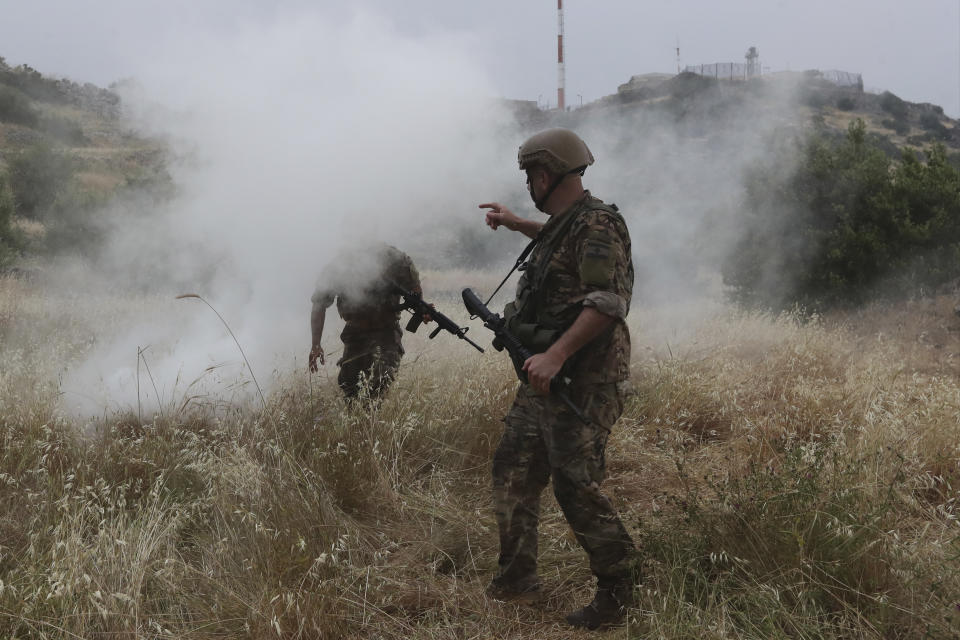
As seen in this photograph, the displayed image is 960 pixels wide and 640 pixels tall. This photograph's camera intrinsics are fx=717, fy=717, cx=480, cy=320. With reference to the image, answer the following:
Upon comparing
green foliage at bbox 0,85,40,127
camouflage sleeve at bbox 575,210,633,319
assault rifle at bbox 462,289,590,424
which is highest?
green foliage at bbox 0,85,40,127

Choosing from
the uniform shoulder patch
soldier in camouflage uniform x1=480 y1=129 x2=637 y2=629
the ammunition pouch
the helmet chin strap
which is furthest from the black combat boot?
the helmet chin strap

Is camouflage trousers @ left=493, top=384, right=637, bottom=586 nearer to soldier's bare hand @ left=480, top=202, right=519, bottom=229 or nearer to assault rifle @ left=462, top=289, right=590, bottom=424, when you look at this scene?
assault rifle @ left=462, top=289, right=590, bottom=424

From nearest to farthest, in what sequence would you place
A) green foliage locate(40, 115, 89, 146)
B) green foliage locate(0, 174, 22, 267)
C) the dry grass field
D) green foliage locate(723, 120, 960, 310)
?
the dry grass field → green foliage locate(723, 120, 960, 310) → green foliage locate(0, 174, 22, 267) → green foliage locate(40, 115, 89, 146)

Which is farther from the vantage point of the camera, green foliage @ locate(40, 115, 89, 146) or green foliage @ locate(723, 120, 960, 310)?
green foliage @ locate(40, 115, 89, 146)

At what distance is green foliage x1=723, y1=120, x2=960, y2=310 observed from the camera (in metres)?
11.1

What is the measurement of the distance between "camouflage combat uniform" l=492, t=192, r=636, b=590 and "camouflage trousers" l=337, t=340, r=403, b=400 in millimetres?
2039

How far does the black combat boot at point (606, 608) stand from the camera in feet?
8.60

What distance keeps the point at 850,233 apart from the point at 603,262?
33.5ft

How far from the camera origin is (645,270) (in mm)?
14055

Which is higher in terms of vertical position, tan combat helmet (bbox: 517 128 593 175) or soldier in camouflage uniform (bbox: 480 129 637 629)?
tan combat helmet (bbox: 517 128 593 175)

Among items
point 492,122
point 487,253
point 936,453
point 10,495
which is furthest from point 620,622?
point 487,253

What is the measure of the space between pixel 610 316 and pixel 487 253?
52.0 ft

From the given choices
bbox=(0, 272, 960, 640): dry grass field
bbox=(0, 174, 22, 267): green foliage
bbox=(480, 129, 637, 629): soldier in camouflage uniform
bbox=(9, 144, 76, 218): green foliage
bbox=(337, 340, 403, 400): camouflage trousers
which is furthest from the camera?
bbox=(9, 144, 76, 218): green foliage

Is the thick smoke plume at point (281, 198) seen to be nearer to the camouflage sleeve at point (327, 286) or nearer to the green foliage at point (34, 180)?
the camouflage sleeve at point (327, 286)
